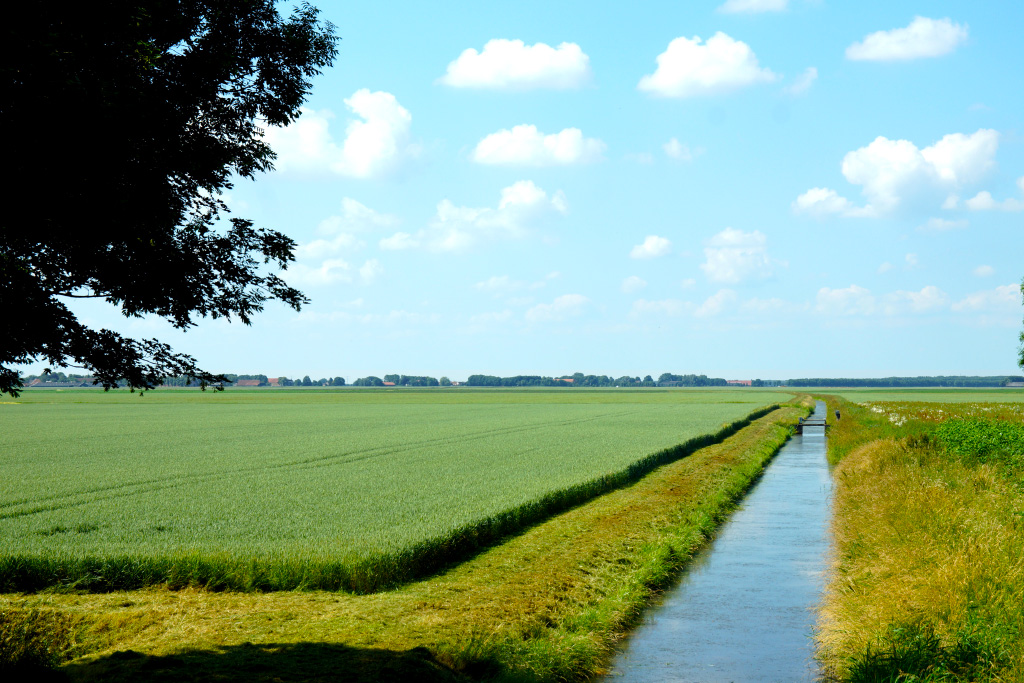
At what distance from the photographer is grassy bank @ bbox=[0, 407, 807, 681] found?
32.4ft

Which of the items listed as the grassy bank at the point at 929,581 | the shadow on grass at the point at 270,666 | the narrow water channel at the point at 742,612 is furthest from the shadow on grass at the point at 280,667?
the grassy bank at the point at 929,581

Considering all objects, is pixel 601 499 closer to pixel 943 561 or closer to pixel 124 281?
pixel 943 561

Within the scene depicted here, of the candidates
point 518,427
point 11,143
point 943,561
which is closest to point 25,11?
point 11,143

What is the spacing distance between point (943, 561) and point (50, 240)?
13331 mm

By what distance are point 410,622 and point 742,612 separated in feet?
18.5

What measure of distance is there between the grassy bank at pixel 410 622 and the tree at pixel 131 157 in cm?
361

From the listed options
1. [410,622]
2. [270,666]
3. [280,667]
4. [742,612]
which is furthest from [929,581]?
[270,666]

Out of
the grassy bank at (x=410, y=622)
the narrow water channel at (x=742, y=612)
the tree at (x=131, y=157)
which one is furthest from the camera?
the narrow water channel at (x=742, y=612)

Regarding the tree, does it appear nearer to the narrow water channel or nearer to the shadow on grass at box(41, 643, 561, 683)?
the shadow on grass at box(41, 643, 561, 683)

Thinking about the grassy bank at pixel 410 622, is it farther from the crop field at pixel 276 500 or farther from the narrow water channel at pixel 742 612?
the crop field at pixel 276 500

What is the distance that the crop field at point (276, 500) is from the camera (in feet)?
47.8

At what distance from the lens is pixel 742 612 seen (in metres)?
13.5

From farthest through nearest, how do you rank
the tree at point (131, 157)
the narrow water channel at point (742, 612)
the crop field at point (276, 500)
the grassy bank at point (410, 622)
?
the crop field at point (276, 500), the narrow water channel at point (742, 612), the grassy bank at point (410, 622), the tree at point (131, 157)

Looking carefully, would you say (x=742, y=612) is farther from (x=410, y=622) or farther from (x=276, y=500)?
(x=276, y=500)
